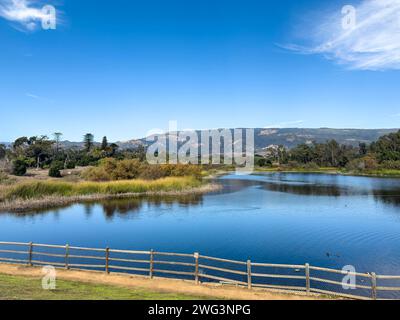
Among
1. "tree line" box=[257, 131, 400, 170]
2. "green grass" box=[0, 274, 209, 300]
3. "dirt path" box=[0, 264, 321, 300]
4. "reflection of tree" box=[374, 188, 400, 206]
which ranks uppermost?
"tree line" box=[257, 131, 400, 170]

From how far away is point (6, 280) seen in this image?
17922 millimetres

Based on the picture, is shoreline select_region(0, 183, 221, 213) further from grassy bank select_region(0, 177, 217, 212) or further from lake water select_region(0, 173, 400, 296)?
lake water select_region(0, 173, 400, 296)

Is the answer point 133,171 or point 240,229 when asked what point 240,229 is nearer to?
point 240,229

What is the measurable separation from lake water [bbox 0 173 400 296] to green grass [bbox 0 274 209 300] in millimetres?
11302

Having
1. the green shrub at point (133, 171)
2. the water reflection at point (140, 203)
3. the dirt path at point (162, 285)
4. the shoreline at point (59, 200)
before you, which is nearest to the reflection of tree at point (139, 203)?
the water reflection at point (140, 203)

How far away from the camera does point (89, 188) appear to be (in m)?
62.2

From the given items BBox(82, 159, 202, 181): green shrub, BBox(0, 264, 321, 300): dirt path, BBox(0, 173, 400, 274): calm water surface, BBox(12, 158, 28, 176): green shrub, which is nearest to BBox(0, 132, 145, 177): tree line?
BBox(12, 158, 28, 176): green shrub

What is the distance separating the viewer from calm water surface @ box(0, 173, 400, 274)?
2814 cm

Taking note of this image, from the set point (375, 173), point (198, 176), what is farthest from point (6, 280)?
point (375, 173)

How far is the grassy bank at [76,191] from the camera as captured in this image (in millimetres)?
50469

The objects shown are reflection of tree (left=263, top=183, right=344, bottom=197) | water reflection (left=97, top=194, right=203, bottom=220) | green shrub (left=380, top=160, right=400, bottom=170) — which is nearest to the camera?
water reflection (left=97, top=194, right=203, bottom=220)

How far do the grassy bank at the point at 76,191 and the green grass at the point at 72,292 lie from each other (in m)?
34.9
